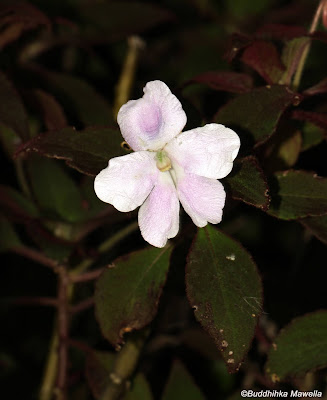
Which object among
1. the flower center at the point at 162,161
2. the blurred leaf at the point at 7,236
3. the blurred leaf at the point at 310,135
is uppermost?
the flower center at the point at 162,161

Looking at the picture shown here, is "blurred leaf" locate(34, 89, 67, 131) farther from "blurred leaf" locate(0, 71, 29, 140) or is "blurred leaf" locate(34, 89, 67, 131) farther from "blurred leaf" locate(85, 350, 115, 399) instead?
"blurred leaf" locate(85, 350, 115, 399)

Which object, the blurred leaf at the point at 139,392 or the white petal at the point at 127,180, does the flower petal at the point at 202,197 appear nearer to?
the white petal at the point at 127,180

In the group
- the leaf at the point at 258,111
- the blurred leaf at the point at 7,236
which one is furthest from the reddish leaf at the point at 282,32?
the blurred leaf at the point at 7,236

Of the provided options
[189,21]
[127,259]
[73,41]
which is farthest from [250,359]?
[189,21]

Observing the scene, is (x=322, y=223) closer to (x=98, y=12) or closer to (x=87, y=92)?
(x=87, y=92)

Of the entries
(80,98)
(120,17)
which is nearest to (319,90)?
(80,98)

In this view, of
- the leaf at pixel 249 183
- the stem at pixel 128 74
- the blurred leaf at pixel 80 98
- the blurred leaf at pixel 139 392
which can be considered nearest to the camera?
the leaf at pixel 249 183

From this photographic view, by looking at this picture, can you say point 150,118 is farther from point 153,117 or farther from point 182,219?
point 182,219
